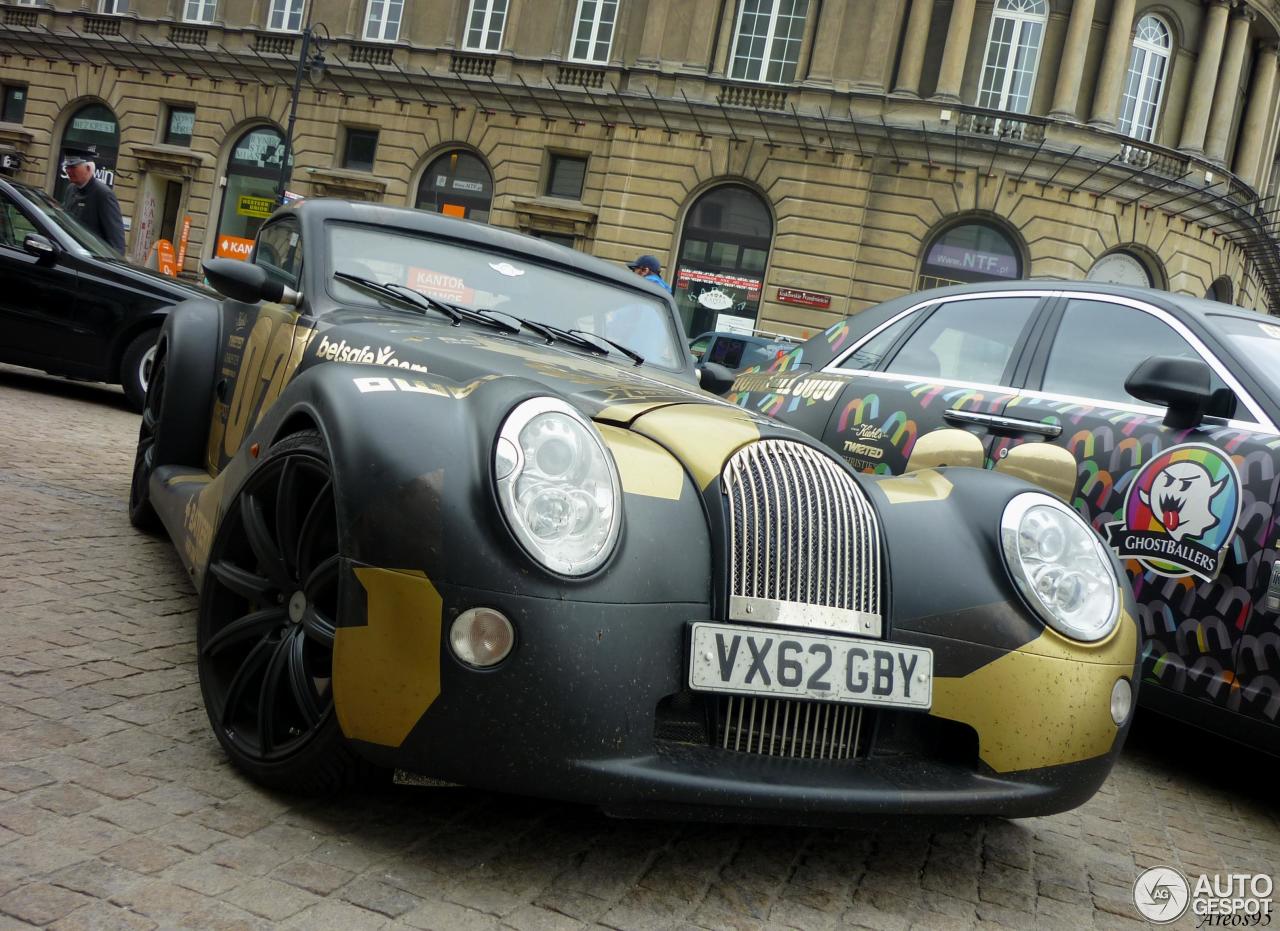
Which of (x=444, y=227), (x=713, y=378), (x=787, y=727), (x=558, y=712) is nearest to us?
(x=558, y=712)

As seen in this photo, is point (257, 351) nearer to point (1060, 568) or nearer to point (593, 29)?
point (1060, 568)

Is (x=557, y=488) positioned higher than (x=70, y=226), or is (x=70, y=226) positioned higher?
(x=70, y=226)

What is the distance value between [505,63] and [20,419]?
2268 centimetres

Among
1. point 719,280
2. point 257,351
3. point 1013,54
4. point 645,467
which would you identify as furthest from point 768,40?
point 645,467

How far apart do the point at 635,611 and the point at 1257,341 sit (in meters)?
2.98

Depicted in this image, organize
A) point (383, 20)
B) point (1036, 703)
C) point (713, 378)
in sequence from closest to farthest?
1. point (1036, 703)
2. point (713, 378)
3. point (383, 20)

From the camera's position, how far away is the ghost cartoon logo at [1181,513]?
367 cm

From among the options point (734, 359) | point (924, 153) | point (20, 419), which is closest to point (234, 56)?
point (924, 153)

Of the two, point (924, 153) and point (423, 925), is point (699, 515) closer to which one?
point (423, 925)

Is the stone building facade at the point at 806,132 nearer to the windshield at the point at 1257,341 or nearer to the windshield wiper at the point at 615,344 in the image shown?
the windshield at the point at 1257,341

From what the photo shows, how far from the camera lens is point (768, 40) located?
86.4 ft

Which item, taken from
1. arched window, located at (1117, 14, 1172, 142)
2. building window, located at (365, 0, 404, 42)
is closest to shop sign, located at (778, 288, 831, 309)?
arched window, located at (1117, 14, 1172, 142)

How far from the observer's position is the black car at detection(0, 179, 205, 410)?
8.73 metres

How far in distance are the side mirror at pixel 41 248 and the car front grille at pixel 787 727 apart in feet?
26.6
